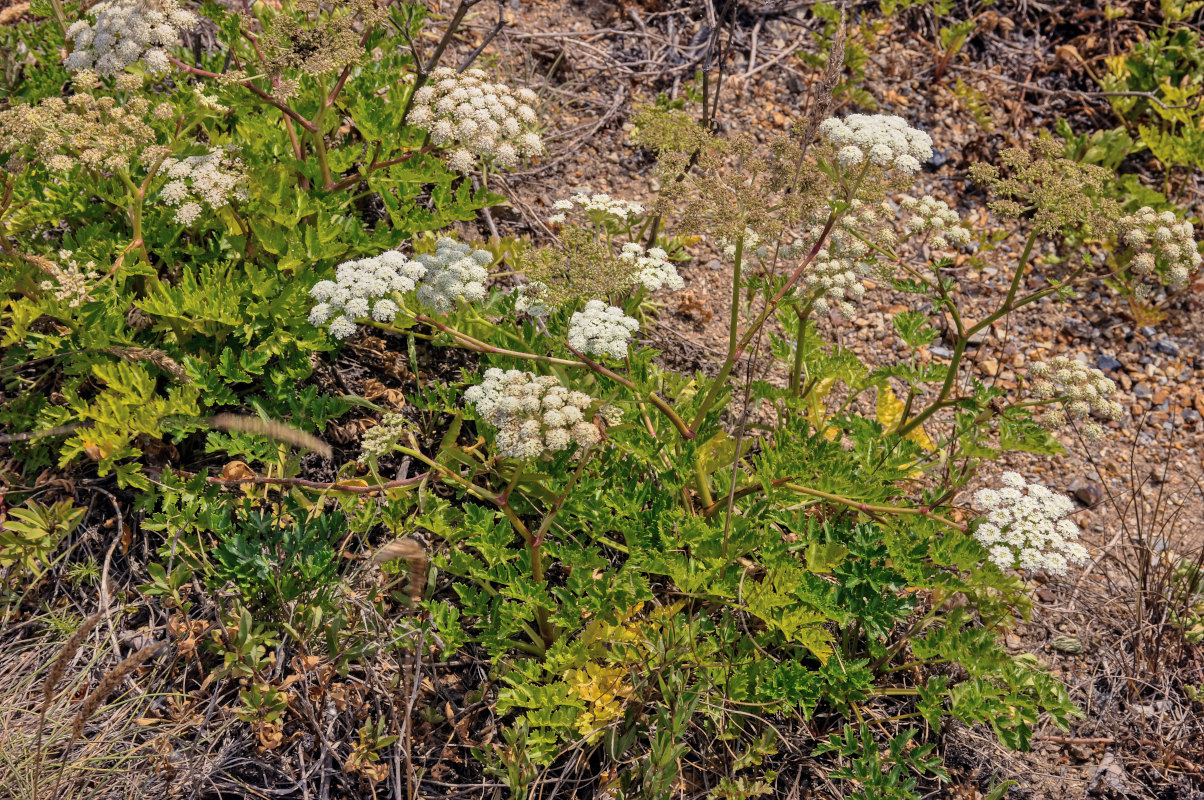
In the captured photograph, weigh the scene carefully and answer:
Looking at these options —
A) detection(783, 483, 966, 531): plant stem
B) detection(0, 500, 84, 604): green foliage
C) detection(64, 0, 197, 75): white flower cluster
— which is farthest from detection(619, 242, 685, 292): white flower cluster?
detection(0, 500, 84, 604): green foliage

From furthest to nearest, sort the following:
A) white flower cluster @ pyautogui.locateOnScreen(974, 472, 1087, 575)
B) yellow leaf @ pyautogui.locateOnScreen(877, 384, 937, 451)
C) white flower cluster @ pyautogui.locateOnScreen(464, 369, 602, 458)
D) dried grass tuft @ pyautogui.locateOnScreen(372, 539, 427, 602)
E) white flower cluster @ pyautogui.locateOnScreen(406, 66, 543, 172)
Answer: yellow leaf @ pyautogui.locateOnScreen(877, 384, 937, 451) < white flower cluster @ pyautogui.locateOnScreen(406, 66, 543, 172) < white flower cluster @ pyautogui.locateOnScreen(974, 472, 1087, 575) < white flower cluster @ pyautogui.locateOnScreen(464, 369, 602, 458) < dried grass tuft @ pyautogui.locateOnScreen(372, 539, 427, 602)

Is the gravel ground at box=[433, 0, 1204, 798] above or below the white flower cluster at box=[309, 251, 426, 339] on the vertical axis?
below

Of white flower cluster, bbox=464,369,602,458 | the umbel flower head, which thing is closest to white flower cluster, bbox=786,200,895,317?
the umbel flower head

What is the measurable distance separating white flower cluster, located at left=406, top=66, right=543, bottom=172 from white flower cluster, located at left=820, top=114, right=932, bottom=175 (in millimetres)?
1408

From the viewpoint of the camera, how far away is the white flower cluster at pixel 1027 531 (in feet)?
11.5

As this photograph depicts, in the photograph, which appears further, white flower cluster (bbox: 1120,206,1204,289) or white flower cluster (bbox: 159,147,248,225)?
white flower cluster (bbox: 159,147,248,225)

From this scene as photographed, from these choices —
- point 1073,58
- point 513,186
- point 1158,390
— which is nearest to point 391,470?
point 513,186

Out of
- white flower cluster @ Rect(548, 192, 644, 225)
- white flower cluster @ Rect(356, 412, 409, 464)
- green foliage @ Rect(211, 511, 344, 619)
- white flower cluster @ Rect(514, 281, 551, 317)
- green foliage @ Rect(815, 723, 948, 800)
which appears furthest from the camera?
white flower cluster @ Rect(548, 192, 644, 225)

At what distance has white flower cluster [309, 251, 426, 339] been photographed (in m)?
3.55

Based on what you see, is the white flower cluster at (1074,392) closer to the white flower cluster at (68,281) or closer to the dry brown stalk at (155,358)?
the dry brown stalk at (155,358)

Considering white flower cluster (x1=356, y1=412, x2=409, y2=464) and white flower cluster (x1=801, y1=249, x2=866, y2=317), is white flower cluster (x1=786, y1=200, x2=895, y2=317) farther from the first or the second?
white flower cluster (x1=356, y1=412, x2=409, y2=464)

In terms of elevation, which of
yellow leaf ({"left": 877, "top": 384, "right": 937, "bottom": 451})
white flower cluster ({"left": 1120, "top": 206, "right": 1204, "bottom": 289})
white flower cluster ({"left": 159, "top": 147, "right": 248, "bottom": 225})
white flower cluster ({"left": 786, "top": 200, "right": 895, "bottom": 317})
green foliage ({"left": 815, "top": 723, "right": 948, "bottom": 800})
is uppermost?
white flower cluster ({"left": 159, "top": 147, "right": 248, "bottom": 225})

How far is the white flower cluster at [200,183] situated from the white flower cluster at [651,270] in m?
1.89

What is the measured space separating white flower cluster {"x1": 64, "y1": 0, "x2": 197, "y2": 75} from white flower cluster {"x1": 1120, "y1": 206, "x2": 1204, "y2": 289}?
14.8 ft
